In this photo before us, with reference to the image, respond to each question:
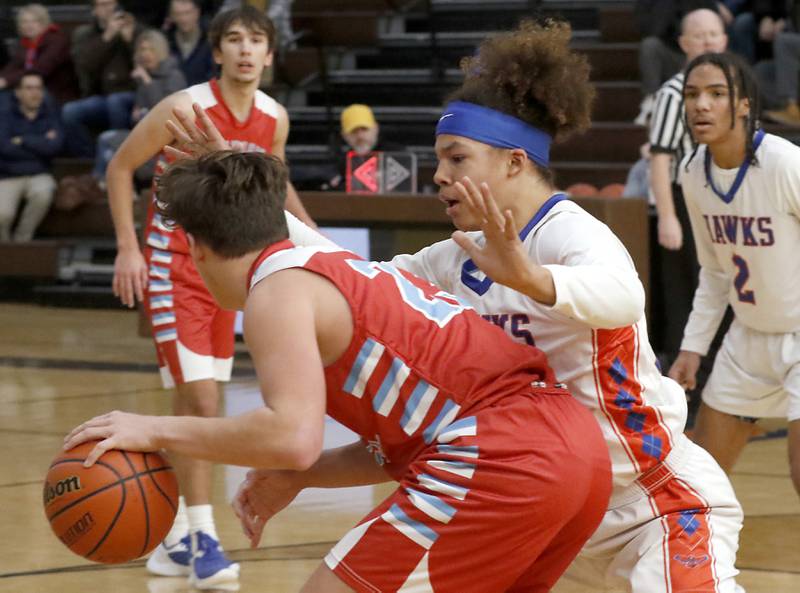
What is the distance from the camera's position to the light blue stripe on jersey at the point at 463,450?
2906 millimetres

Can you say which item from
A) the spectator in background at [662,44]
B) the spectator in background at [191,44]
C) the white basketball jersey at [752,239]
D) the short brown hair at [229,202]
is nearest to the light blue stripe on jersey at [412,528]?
the short brown hair at [229,202]

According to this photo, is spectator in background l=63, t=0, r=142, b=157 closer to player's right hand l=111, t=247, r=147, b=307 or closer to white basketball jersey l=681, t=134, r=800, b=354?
player's right hand l=111, t=247, r=147, b=307

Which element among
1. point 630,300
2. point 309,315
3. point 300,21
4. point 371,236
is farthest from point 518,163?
point 300,21

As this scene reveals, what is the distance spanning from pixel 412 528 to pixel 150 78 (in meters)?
10.5

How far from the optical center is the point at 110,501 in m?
3.02

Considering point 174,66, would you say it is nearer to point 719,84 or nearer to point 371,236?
point 371,236

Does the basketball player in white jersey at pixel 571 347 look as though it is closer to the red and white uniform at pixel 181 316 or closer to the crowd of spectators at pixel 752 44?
the red and white uniform at pixel 181 316

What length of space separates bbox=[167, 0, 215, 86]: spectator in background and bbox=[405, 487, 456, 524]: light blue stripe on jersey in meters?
10.6

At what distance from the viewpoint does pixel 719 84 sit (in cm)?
485

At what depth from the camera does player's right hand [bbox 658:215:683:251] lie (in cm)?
751

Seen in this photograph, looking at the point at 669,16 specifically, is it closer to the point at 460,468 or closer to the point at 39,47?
the point at 39,47

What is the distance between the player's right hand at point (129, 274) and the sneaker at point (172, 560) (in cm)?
85

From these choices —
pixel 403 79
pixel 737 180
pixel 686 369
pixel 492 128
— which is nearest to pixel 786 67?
pixel 403 79

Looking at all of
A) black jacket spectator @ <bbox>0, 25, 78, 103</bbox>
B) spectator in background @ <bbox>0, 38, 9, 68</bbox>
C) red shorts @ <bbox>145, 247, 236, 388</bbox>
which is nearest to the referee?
red shorts @ <bbox>145, 247, 236, 388</bbox>
